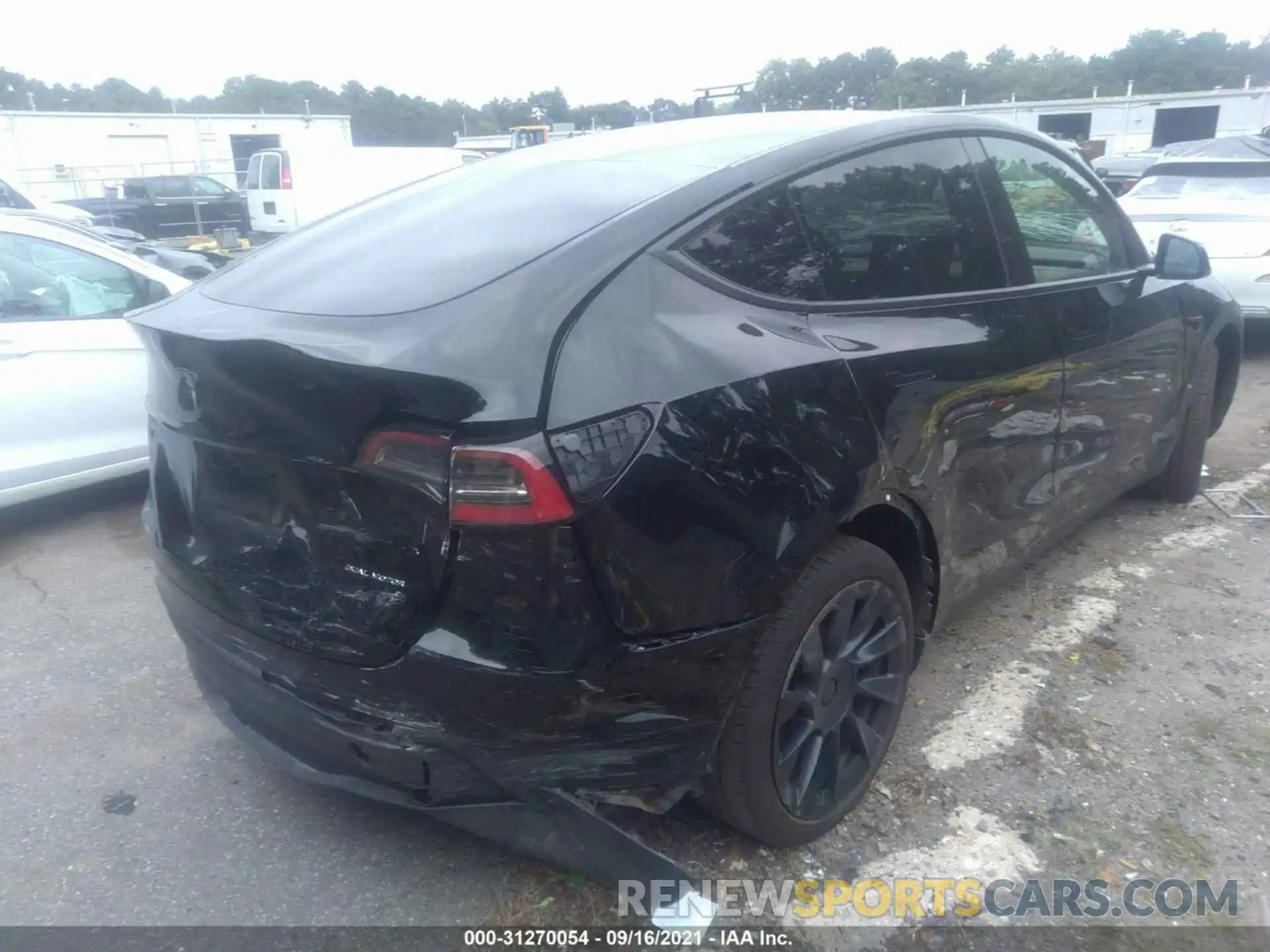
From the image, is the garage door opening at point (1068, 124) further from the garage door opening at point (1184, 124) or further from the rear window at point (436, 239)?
the rear window at point (436, 239)

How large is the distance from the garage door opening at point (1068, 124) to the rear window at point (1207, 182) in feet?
114

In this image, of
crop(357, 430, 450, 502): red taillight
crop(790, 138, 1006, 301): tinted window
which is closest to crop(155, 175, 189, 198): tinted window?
crop(790, 138, 1006, 301): tinted window

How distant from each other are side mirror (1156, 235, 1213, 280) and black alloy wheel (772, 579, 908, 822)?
6.93 feet

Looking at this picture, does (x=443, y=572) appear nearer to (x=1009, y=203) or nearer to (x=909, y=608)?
(x=909, y=608)

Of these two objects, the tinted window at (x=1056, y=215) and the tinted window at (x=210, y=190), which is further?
the tinted window at (x=210, y=190)

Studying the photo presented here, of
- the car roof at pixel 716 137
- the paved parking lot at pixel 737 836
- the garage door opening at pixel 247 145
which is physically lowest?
the paved parking lot at pixel 737 836

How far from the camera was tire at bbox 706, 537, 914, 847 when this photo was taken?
221cm

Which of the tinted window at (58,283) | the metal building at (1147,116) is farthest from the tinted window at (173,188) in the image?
the metal building at (1147,116)

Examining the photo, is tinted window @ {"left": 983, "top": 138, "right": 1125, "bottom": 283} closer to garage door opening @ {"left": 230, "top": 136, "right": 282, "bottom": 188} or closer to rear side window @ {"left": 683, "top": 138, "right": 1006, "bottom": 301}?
rear side window @ {"left": 683, "top": 138, "right": 1006, "bottom": 301}

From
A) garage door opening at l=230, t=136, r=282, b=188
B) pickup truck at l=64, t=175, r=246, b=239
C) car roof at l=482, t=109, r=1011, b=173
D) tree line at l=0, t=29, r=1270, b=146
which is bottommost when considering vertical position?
pickup truck at l=64, t=175, r=246, b=239

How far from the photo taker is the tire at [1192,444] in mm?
4348

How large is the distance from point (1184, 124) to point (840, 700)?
46.2 m

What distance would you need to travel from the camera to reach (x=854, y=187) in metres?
2.63

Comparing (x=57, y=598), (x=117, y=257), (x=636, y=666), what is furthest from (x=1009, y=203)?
(x=117, y=257)
